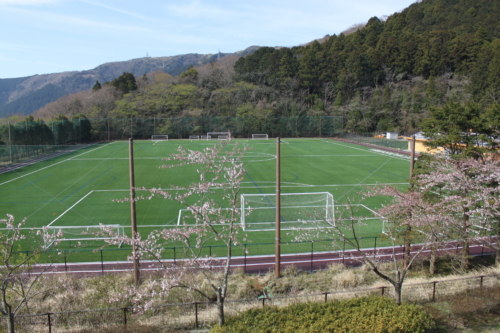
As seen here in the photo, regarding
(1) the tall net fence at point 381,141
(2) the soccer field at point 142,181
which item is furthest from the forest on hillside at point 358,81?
(2) the soccer field at point 142,181

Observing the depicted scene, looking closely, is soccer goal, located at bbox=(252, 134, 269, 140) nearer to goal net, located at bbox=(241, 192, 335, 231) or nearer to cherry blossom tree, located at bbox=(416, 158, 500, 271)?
goal net, located at bbox=(241, 192, 335, 231)

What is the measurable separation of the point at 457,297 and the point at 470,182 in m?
3.36

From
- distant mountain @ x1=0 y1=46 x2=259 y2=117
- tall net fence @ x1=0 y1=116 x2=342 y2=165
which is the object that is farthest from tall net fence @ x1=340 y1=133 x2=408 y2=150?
distant mountain @ x1=0 y1=46 x2=259 y2=117

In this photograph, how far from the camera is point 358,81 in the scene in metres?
78.2

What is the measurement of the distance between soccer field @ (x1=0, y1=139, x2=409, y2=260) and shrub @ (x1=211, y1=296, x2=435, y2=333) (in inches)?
310

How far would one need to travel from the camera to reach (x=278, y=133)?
6494cm

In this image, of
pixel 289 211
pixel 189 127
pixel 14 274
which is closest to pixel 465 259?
pixel 289 211

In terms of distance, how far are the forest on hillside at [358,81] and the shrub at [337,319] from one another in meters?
57.9

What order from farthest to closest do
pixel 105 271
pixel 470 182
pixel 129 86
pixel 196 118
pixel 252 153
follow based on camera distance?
pixel 129 86, pixel 196 118, pixel 252 153, pixel 105 271, pixel 470 182

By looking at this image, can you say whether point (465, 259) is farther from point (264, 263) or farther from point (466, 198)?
point (264, 263)

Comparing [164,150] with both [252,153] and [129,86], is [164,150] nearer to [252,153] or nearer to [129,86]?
[252,153]

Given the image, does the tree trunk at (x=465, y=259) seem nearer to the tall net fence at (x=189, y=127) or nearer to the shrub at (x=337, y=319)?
the shrub at (x=337, y=319)

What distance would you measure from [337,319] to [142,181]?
22.3 meters

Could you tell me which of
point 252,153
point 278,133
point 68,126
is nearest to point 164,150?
point 252,153
